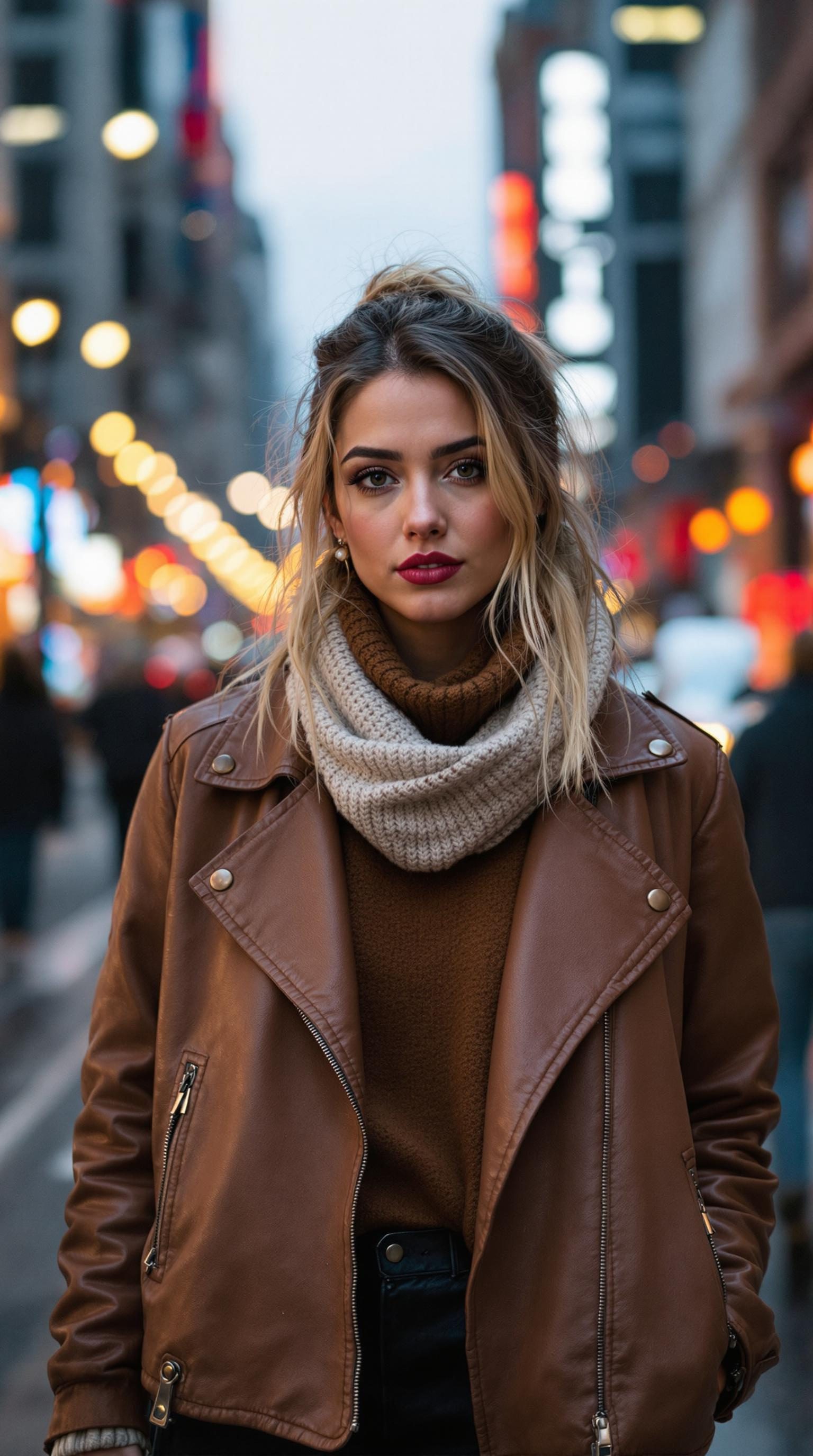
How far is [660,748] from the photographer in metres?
2.31

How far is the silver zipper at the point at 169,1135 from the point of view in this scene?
85.1 inches

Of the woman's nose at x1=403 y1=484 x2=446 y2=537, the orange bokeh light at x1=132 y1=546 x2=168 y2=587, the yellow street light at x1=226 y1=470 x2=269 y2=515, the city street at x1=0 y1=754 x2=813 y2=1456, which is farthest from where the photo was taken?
the orange bokeh light at x1=132 y1=546 x2=168 y2=587

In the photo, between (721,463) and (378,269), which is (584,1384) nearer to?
(378,269)

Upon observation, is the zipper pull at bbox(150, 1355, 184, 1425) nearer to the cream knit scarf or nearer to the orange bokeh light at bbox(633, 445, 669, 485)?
the cream knit scarf

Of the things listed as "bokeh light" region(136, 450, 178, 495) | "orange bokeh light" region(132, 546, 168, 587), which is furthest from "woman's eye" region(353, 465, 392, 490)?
"orange bokeh light" region(132, 546, 168, 587)

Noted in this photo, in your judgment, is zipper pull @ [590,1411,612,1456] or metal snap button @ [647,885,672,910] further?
metal snap button @ [647,885,672,910]

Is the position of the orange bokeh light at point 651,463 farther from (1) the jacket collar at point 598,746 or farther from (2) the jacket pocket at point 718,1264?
(2) the jacket pocket at point 718,1264

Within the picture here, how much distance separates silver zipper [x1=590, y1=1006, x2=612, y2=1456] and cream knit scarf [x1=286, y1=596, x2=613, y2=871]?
321mm

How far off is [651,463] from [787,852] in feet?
145

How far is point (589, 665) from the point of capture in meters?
2.34

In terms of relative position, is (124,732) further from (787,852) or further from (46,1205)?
(787,852)

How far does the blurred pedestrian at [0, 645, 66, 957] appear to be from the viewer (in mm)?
11766

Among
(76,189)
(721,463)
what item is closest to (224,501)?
(76,189)

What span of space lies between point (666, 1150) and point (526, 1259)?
240 mm
